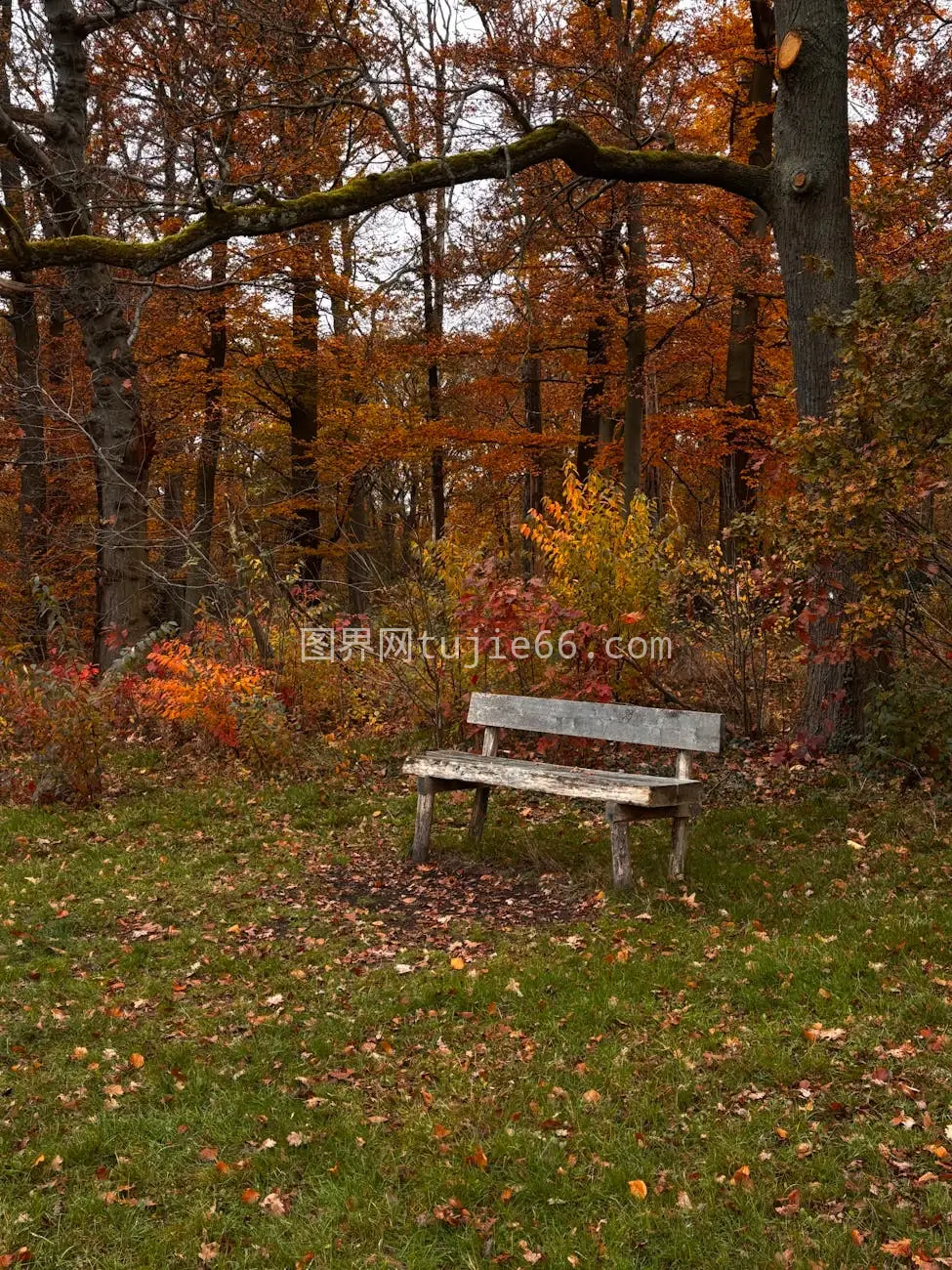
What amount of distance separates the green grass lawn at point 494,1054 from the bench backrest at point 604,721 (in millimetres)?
764

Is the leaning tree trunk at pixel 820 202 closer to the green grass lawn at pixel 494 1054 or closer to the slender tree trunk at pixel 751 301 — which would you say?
the green grass lawn at pixel 494 1054

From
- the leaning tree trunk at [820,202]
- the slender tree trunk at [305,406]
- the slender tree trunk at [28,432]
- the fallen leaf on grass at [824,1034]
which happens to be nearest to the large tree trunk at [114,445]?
the slender tree trunk at [28,432]

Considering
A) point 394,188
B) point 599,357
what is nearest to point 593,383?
point 599,357

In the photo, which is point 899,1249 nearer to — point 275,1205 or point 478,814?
point 275,1205

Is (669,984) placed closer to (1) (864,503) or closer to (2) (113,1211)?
(2) (113,1211)

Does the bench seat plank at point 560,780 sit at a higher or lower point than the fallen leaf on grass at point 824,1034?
higher

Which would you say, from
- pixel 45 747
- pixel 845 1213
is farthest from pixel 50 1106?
pixel 45 747

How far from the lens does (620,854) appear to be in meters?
5.47

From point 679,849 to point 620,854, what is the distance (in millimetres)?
374

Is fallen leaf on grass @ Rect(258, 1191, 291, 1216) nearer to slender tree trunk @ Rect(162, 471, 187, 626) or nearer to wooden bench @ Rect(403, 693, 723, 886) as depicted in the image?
wooden bench @ Rect(403, 693, 723, 886)

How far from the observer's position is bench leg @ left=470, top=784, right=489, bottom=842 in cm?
672

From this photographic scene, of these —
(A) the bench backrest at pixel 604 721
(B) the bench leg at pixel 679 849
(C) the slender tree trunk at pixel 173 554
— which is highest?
(C) the slender tree trunk at pixel 173 554

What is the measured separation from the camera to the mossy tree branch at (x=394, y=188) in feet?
22.2

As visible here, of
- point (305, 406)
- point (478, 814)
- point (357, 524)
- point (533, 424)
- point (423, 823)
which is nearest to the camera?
point (423, 823)
